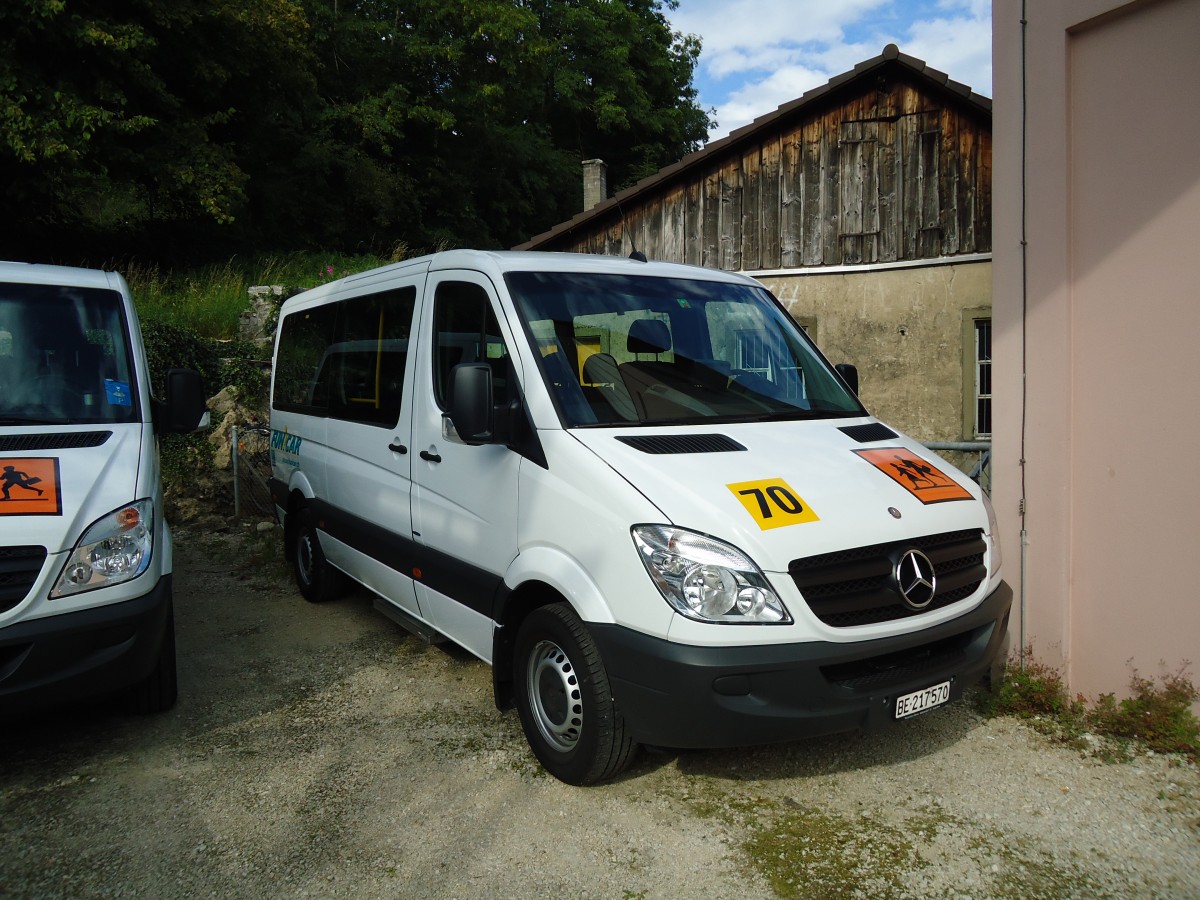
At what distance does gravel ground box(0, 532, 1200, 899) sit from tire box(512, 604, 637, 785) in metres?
0.17

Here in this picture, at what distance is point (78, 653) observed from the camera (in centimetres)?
353

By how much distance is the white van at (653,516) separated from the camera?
3031 mm

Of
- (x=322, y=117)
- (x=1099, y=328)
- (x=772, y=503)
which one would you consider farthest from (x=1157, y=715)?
(x=322, y=117)

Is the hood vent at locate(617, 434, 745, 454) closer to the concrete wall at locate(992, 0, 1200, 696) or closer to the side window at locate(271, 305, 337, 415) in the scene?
the concrete wall at locate(992, 0, 1200, 696)

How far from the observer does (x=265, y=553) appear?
7938 mm

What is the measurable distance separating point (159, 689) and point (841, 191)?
11.2 m

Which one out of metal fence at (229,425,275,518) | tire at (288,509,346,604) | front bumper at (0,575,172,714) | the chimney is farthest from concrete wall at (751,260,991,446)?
front bumper at (0,575,172,714)

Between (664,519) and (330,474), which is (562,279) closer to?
(664,519)

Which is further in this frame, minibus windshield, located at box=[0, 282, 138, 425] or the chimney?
the chimney

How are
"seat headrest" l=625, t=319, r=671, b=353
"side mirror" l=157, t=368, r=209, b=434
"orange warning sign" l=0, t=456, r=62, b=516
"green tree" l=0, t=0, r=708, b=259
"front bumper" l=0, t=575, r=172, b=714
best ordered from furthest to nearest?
"green tree" l=0, t=0, r=708, b=259, "side mirror" l=157, t=368, r=209, b=434, "seat headrest" l=625, t=319, r=671, b=353, "orange warning sign" l=0, t=456, r=62, b=516, "front bumper" l=0, t=575, r=172, b=714

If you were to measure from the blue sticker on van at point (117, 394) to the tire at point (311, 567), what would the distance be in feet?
6.45

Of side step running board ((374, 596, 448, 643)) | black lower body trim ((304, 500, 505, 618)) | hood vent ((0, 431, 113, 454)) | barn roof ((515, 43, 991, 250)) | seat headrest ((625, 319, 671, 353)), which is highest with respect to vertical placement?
barn roof ((515, 43, 991, 250))

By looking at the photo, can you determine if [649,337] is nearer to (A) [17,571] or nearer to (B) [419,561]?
(B) [419,561]

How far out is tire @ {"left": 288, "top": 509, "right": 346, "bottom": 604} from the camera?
6.21 metres
